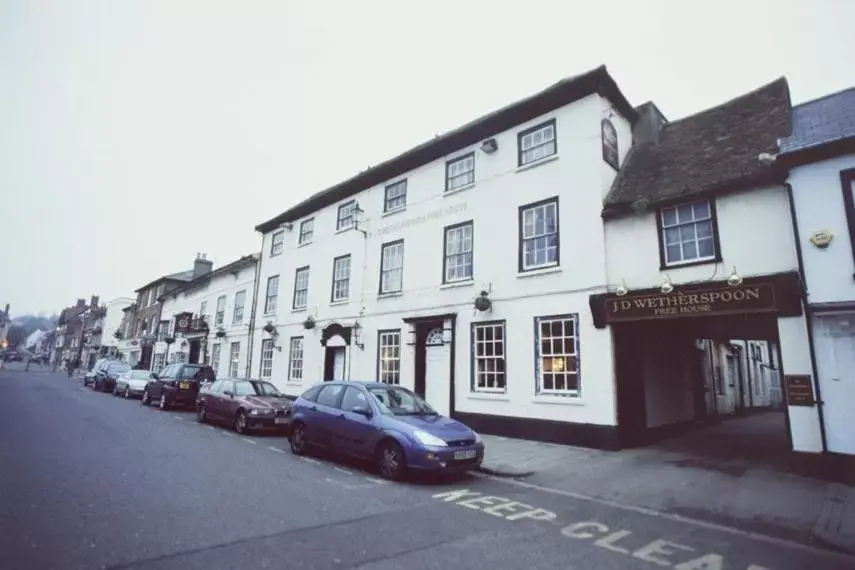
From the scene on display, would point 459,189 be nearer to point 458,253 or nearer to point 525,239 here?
point 458,253

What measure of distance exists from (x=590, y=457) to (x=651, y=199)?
627cm

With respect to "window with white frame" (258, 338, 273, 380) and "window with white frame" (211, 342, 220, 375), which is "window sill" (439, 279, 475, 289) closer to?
"window with white frame" (258, 338, 273, 380)

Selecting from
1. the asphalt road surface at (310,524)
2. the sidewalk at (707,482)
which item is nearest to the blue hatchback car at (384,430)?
the asphalt road surface at (310,524)

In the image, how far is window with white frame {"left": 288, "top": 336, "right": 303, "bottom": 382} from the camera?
67.4 feet

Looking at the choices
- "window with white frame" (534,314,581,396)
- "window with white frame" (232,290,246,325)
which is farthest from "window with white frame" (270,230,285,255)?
"window with white frame" (534,314,581,396)

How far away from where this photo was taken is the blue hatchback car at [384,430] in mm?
7656

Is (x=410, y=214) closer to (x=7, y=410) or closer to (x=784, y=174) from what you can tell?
(x=784, y=174)

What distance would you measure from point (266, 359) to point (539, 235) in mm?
15875

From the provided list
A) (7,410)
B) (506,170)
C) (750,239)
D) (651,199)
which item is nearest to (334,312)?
(506,170)

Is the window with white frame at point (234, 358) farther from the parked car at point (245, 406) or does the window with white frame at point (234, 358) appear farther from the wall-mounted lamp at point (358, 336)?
the wall-mounted lamp at point (358, 336)

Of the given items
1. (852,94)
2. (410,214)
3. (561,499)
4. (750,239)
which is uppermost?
(852,94)

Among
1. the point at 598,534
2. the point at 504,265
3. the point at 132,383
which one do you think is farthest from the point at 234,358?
the point at 598,534

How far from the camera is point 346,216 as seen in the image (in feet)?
65.8

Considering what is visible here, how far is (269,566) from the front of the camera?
167 inches
